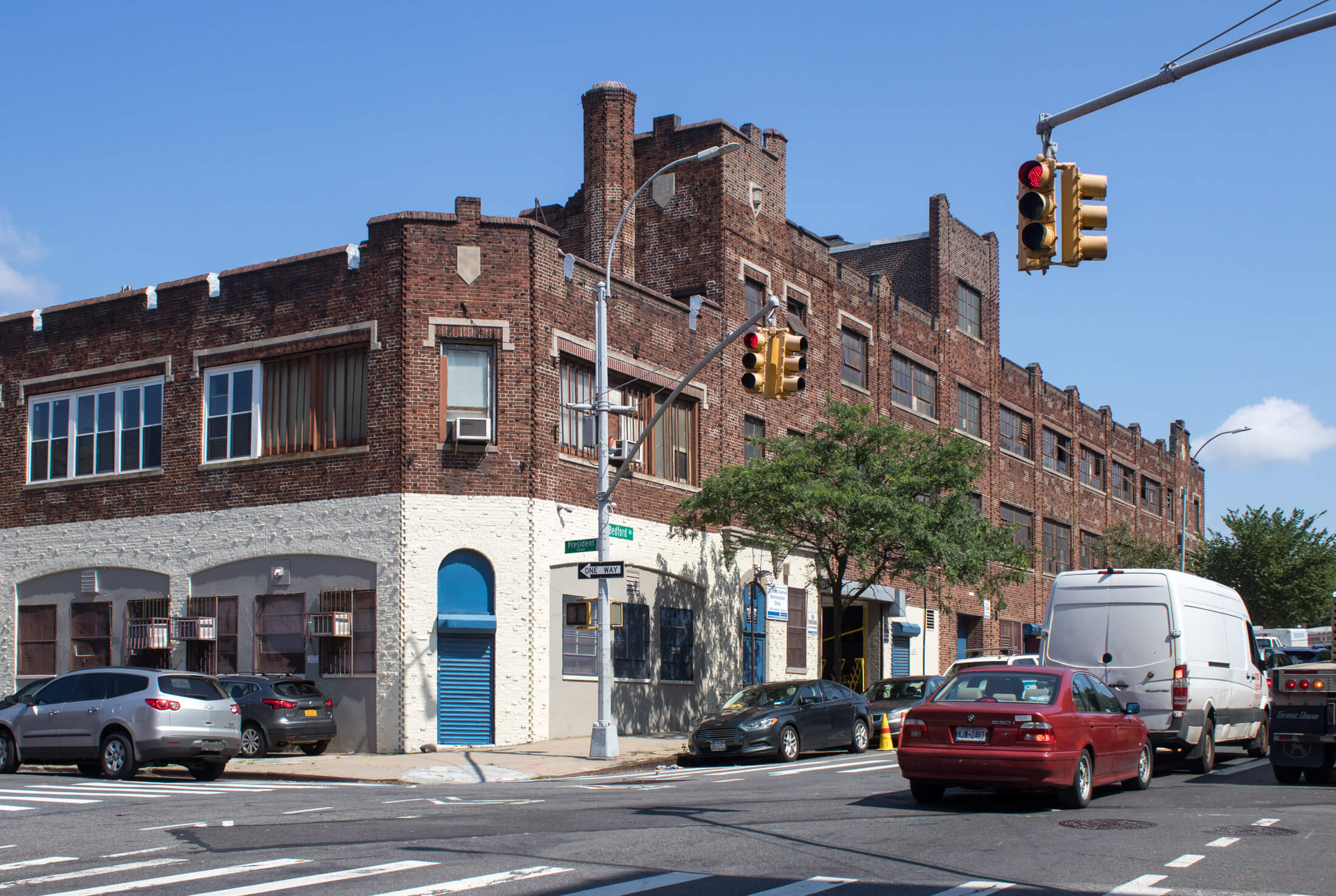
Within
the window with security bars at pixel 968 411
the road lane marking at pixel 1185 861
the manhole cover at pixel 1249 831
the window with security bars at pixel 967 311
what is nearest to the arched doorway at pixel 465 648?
the manhole cover at pixel 1249 831

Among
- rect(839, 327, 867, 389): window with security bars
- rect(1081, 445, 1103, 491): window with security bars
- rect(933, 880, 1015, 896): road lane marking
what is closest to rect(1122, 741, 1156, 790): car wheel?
rect(933, 880, 1015, 896): road lane marking

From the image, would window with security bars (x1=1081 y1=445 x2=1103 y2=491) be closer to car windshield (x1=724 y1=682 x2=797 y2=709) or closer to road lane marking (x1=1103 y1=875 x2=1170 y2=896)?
car windshield (x1=724 y1=682 x2=797 y2=709)

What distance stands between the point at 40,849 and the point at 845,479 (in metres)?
A: 19.2

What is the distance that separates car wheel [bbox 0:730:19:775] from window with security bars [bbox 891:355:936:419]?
2579cm

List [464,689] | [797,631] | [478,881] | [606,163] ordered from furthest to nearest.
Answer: [606,163] → [797,631] → [464,689] → [478,881]

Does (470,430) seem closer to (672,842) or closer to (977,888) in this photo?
(672,842)

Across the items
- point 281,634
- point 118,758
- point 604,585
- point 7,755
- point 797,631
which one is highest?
point 604,585

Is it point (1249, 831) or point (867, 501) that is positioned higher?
point (867, 501)

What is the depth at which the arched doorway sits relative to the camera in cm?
2542

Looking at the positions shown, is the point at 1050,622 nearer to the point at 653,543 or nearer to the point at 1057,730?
the point at 1057,730

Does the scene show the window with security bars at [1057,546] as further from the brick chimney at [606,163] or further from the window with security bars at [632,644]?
the window with security bars at [632,644]

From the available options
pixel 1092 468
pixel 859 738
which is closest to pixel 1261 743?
pixel 859 738

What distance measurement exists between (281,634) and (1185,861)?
20.2 m

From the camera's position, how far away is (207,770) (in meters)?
20.5
